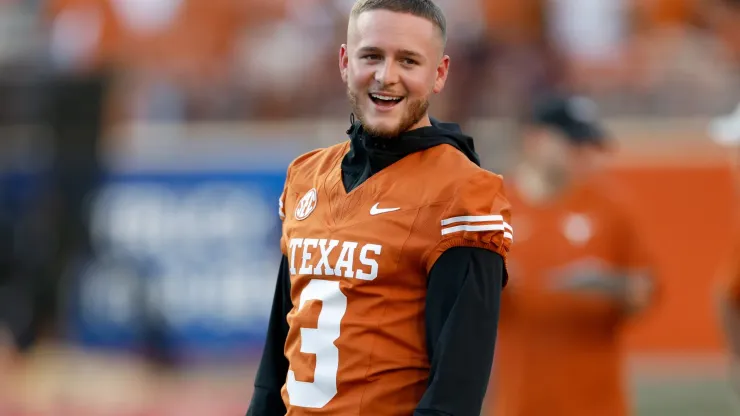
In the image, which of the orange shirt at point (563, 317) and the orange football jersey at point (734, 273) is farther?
the orange shirt at point (563, 317)

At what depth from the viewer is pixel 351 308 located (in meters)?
2.71

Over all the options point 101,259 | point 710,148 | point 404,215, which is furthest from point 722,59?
point 404,215

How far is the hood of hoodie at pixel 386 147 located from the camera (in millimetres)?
2799

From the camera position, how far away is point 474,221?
2576mm

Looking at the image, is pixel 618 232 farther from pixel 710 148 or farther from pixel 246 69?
pixel 246 69

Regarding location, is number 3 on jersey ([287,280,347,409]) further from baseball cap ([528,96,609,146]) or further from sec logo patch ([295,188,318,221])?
baseball cap ([528,96,609,146])

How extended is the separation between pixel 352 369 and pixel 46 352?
9416 millimetres

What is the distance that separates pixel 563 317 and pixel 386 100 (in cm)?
282

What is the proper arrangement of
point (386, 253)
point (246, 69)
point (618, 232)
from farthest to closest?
1. point (246, 69)
2. point (618, 232)
3. point (386, 253)

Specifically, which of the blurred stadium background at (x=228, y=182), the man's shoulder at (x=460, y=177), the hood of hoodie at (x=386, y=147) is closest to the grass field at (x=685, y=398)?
the blurred stadium background at (x=228, y=182)

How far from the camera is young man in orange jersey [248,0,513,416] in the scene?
2590mm

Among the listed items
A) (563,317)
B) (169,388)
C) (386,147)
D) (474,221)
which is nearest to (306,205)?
(386,147)

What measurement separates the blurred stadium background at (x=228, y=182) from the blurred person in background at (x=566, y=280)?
501 centimetres

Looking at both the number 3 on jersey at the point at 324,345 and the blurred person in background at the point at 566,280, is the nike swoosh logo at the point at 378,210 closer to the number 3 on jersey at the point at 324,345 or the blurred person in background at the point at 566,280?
the number 3 on jersey at the point at 324,345
